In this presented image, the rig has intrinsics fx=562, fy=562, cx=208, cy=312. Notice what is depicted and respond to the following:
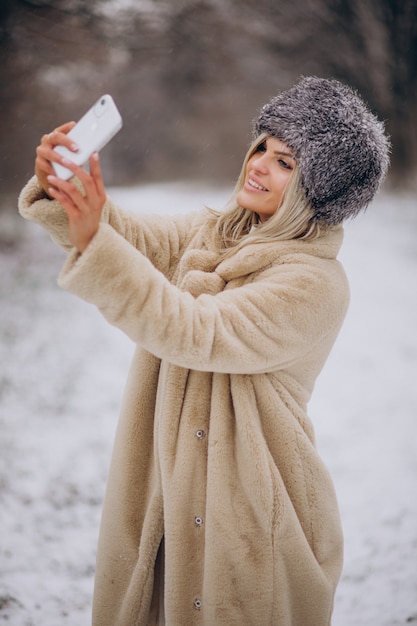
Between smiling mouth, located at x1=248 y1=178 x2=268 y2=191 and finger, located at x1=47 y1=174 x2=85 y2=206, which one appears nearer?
finger, located at x1=47 y1=174 x2=85 y2=206

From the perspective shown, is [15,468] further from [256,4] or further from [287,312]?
[256,4]

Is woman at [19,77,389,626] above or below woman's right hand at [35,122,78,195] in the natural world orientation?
below

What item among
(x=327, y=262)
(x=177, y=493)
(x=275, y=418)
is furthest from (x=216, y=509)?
(x=327, y=262)

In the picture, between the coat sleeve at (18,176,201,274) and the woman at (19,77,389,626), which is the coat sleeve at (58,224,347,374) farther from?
the coat sleeve at (18,176,201,274)

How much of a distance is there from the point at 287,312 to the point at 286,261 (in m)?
0.13

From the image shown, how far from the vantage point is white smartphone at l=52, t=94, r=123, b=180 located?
915 millimetres

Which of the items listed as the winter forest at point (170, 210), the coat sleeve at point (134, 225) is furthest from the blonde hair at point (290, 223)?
the winter forest at point (170, 210)

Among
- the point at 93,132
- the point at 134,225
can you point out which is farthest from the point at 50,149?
the point at 134,225

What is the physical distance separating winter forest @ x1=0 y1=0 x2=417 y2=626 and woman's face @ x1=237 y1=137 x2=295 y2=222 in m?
1.62

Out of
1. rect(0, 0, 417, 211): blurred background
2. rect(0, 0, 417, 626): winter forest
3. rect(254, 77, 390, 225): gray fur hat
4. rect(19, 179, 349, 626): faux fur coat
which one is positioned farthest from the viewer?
rect(0, 0, 417, 211): blurred background

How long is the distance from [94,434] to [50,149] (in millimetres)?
2320

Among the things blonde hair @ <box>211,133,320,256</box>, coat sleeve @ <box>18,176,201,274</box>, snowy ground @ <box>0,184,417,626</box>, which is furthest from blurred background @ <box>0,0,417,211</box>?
blonde hair @ <box>211,133,320,256</box>

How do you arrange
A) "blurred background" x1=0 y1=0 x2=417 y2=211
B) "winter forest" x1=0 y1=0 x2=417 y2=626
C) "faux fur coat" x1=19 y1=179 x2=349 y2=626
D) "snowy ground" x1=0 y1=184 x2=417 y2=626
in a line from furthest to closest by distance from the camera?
"blurred background" x1=0 y1=0 x2=417 y2=211 < "winter forest" x1=0 y1=0 x2=417 y2=626 < "snowy ground" x1=0 y1=184 x2=417 y2=626 < "faux fur coat" x1=19 y1=179 x2=349 y2=626

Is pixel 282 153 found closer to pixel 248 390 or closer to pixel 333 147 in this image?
pixel 333 147
